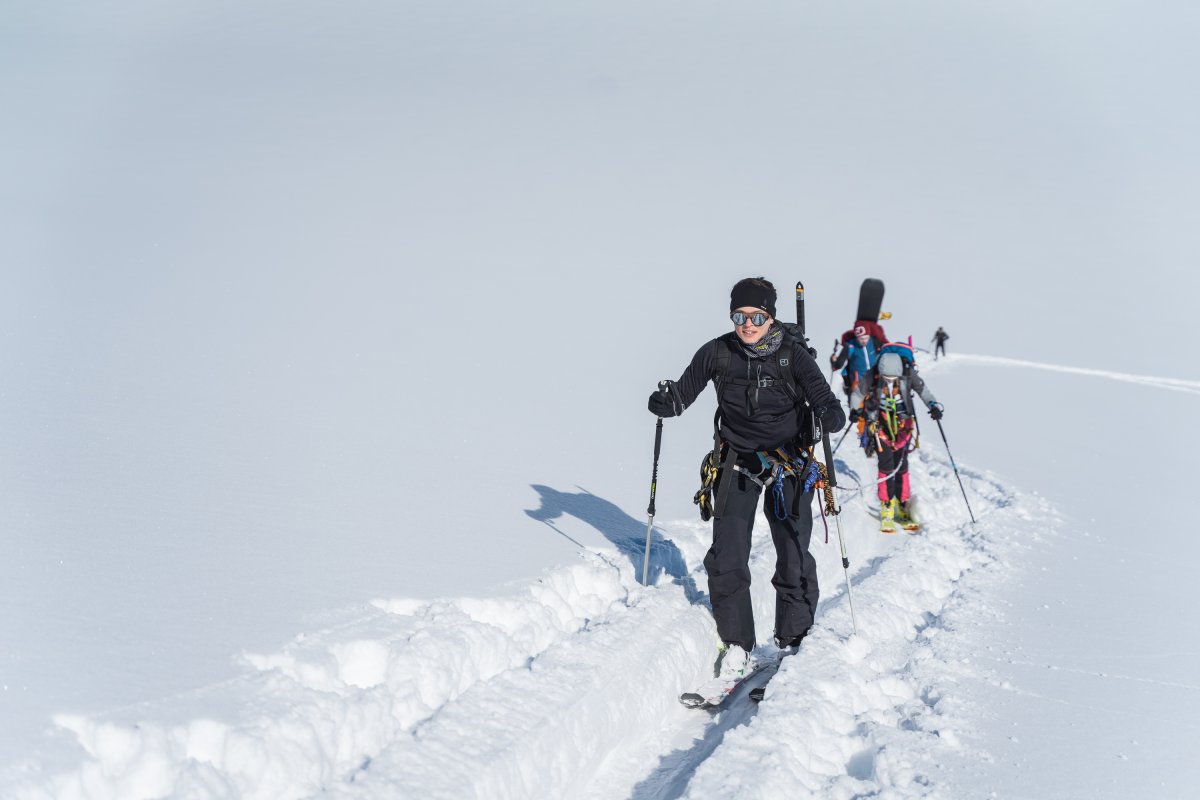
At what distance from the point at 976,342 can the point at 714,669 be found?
30860 mm

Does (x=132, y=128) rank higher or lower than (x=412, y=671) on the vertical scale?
higher

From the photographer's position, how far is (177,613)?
175 inches

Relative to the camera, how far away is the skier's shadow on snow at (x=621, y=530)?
674cm

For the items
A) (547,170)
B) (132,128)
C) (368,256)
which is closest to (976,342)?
(368,256)

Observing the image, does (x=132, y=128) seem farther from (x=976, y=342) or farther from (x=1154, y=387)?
(x=1154, y=387)

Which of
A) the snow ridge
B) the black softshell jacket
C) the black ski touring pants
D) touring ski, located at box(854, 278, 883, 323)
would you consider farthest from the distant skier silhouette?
the black softshell jacket

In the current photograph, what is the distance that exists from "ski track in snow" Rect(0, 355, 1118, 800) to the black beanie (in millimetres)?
1876

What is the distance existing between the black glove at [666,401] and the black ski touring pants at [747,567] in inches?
21.4

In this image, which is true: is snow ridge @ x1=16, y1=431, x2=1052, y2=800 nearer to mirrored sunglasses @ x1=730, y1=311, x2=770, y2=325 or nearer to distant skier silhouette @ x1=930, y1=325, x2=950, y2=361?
mirrored sunglasses @ x1=730, y1=311, x2=770, y2=325

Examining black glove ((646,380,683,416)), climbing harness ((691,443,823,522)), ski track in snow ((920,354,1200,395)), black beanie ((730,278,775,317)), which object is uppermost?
black beanie ((730,278,775,317))

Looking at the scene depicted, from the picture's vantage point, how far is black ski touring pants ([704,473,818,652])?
5.64 meters

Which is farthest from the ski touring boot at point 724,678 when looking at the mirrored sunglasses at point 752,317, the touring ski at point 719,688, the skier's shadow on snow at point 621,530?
the mirrored sunglasses at point 752,317

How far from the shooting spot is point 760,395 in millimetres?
5570

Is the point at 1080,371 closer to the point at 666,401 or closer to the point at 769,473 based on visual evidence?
the point at 769,473
